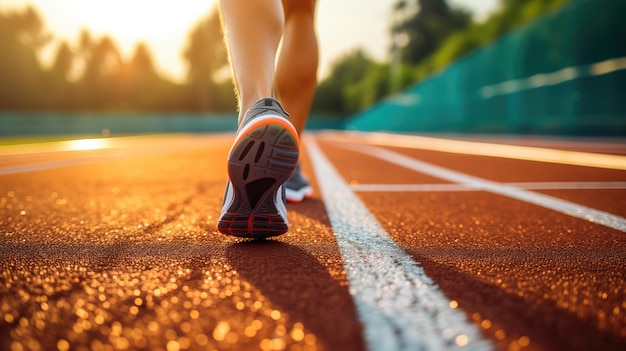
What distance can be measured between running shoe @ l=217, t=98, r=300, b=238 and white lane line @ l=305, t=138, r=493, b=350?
190 millimetres

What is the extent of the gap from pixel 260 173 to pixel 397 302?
0.49 meters

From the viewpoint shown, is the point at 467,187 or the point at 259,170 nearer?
the point at 259,170

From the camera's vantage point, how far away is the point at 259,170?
3.57ft

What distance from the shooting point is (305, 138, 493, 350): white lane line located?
1.92ft

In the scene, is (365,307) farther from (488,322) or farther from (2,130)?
(2,130)

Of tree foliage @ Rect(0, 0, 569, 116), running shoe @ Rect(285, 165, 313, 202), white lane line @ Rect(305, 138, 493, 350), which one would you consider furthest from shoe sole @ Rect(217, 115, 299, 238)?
tree foliage @ Rect(0, 0, 569, 116)

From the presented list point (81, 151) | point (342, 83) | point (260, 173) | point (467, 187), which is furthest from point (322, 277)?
point (342, 83)

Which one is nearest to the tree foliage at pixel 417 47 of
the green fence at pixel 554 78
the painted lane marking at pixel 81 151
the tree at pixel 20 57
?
the green fence at pixel 554 78

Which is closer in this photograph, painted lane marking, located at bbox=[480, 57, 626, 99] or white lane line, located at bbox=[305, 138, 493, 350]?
white lane line, located at bbox=[305, 138, 493, 350]

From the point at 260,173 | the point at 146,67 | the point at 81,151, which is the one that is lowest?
the point at 81,151

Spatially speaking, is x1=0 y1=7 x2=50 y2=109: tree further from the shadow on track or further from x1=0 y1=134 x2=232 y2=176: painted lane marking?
the shadow on track

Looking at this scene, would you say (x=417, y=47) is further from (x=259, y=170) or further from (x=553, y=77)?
(x=259, y=170)

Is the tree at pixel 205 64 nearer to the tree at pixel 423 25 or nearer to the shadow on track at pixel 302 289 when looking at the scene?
the tree at pixel 423 25

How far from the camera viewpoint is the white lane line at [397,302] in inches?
23.0
